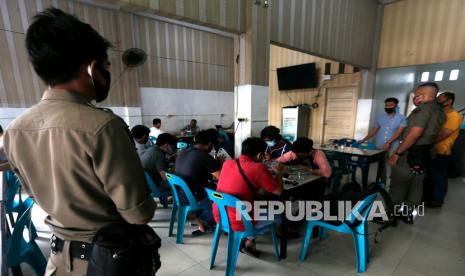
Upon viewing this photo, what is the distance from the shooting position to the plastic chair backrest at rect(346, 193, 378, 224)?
1.78 m

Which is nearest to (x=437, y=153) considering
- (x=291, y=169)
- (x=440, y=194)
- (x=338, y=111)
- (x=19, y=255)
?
(x=440, y=194)

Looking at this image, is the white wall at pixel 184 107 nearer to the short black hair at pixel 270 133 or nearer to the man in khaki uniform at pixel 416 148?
the short black hair at pixel 270 133

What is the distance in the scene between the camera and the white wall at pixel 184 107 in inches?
225

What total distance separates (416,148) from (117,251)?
297 centimetres

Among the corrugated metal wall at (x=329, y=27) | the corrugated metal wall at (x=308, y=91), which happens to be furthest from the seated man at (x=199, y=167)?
the corrugated metal wall at (x=308, y=91)

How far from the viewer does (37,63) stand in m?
0.68

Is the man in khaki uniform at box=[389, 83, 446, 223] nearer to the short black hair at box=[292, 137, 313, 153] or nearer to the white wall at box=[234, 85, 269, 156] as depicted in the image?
the short black hair at box=[292, 137, 313, 153]

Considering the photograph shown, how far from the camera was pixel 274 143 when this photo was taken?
3137 millimetres

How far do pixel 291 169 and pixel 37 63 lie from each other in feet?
7.49

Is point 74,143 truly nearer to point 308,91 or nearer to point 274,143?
point 274,143

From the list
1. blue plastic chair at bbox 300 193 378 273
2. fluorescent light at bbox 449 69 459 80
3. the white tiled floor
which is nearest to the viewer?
blue plastic chair at bbox 300 193 378 273

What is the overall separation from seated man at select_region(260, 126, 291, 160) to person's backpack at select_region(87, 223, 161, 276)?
7.66 feet

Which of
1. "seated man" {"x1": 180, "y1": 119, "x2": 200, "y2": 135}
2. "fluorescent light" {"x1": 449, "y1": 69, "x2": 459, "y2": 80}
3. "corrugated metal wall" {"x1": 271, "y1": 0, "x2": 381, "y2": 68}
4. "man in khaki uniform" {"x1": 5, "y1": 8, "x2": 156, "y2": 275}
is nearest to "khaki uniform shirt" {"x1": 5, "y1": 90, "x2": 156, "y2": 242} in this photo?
"man in khaki uniform" {"x1": 5, "y1": 8, "x2": 156, "y2": 275}

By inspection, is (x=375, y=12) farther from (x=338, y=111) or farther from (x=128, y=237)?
(x=128, y=237)
